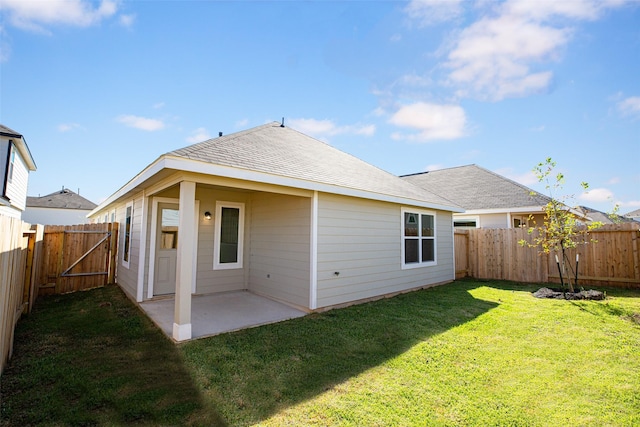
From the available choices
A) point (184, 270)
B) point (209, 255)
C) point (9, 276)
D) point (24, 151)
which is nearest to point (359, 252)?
point (209, 255)

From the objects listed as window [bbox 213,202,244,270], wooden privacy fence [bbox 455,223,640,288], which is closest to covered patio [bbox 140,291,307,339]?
window [bbox 213,202,244,270]

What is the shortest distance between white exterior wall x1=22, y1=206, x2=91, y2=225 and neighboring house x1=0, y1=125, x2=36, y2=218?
34.4ft

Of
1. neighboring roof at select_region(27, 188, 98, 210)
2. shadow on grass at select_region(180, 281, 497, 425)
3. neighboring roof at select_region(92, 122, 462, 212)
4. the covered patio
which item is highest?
neighboring roof at select_region(27, 188, 98, 210)

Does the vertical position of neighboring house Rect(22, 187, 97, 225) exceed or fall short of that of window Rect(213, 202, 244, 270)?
it exceeds it

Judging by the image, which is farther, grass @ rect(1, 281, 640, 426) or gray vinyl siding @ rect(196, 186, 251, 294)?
gray vinyl siding @ rect(196, 186, 251, 294)

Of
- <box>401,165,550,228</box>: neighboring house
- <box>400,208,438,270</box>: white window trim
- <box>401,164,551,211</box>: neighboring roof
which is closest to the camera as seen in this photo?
<box>400,208,438,270</box>: white window trim

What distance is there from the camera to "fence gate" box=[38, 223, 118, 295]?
7852mm

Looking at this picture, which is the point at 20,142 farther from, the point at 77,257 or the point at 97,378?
the point at 97,378

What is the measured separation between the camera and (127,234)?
26.2 feet

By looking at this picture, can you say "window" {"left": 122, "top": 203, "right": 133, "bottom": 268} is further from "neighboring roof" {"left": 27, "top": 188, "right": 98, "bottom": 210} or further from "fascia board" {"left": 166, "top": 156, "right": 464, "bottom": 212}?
"neighboring roof" {"left": 27, "top": 188, "right": 98, "bottom": 210}

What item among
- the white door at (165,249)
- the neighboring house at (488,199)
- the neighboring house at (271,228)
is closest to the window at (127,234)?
the neighboring house at (271,228)

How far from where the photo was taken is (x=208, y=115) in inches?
423

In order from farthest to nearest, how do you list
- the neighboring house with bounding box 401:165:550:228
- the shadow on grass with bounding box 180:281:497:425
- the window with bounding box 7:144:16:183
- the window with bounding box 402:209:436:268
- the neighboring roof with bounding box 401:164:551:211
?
the neighboring roof with bounding box 401:164:551:211, the neighboring house with bounding box 401:165:550:228, the window with bounding box 7:144:16:183, the window with bounding box 402:209:436:268, the shadow on grass with bounding box 180:281:497:425

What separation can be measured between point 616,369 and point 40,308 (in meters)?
10.0
